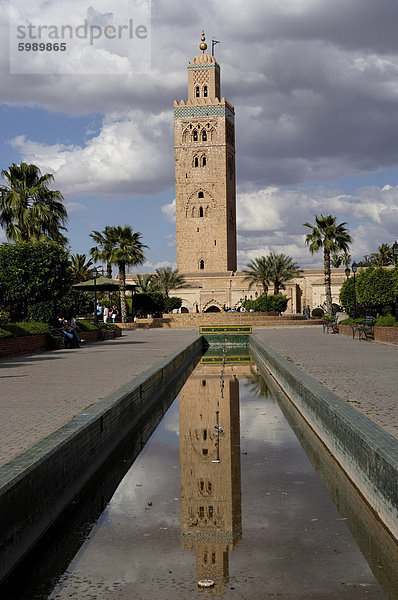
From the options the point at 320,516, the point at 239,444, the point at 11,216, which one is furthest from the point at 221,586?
the point at 11,216

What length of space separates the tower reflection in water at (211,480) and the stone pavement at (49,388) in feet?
4.31

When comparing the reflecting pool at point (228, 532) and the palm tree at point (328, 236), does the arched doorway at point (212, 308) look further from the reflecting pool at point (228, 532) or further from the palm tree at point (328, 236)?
the reflecting pool at point (228, 532)

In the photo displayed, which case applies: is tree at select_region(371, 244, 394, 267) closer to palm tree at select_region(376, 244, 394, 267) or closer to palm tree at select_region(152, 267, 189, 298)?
palm tree at select_region(376, 244, 394, 267)

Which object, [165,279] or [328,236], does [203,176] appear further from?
[328,236]

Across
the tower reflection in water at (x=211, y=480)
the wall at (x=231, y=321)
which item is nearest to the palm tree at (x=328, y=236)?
the wall at (x=231, y=321)

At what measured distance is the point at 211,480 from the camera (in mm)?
6293

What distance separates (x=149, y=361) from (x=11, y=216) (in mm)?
19197

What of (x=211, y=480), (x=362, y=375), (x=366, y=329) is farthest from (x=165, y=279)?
(x=211, y=480)

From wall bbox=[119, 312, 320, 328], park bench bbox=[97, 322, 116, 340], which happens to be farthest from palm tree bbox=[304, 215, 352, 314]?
park bench bbox=[97, 322, 116, 340]

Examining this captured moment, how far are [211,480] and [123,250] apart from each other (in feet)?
136

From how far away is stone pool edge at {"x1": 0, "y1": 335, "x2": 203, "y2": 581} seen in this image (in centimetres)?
420

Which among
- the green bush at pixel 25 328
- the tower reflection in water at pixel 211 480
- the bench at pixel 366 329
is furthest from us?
the bench at pixel 366 329

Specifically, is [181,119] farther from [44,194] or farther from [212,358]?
[212,358]

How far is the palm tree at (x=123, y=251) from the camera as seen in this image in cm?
4694
